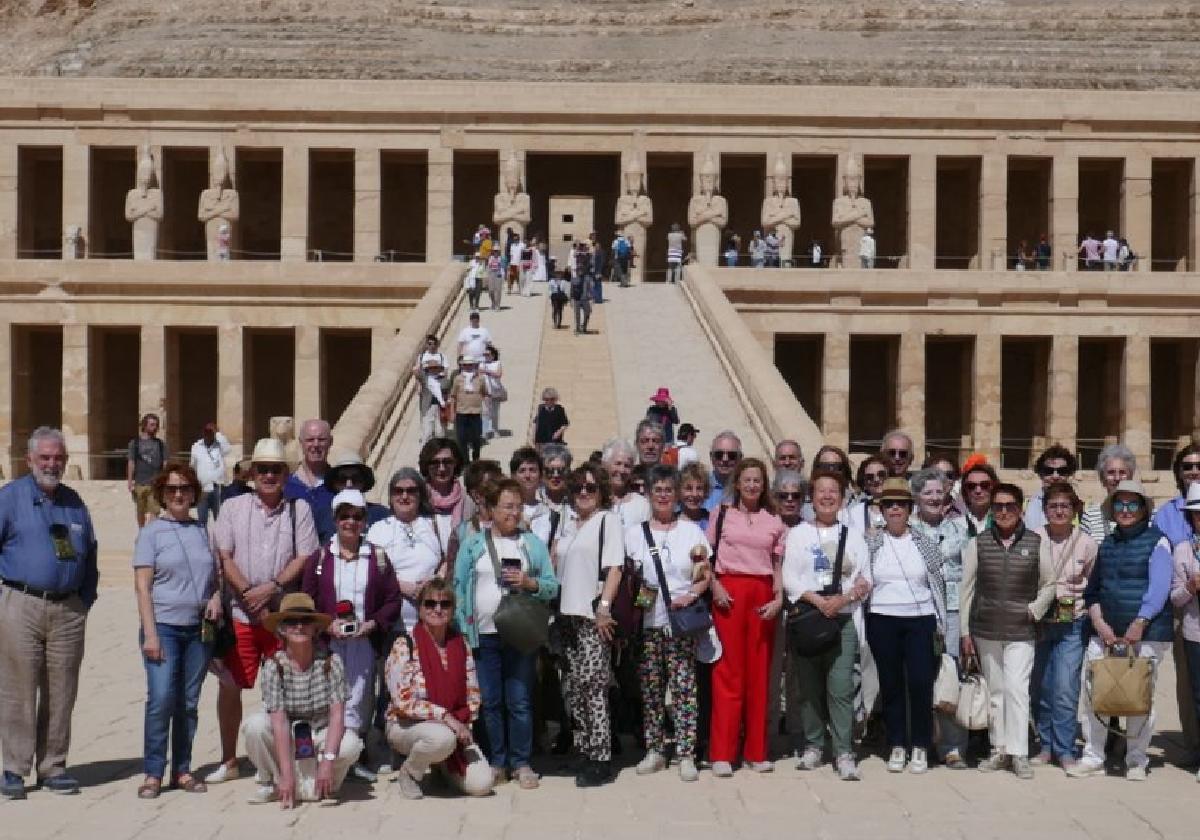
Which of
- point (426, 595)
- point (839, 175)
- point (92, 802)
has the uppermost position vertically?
point (839, 175)

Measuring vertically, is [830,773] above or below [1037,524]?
below

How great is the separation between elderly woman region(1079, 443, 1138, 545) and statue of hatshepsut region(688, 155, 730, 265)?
22.4 meters

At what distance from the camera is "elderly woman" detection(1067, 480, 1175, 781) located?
11016 millimetres

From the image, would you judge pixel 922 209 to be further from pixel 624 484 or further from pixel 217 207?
pixel 624 484

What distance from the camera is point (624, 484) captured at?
11.7 m

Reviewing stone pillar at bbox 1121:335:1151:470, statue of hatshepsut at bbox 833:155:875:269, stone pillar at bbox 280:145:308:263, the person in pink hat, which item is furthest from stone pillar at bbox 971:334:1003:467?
the person in pink hat

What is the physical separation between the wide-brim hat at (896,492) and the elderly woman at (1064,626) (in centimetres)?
85

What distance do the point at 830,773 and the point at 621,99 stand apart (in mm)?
25960

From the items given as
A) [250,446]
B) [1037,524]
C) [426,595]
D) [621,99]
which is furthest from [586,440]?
[621,99]

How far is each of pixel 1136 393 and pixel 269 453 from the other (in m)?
24.4

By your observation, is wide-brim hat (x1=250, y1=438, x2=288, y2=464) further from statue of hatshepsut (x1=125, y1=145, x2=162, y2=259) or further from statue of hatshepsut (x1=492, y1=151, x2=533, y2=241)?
statue of hatshepsut (x1=125, y1=145, x2=162, y2=259)

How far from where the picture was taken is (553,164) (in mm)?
39719

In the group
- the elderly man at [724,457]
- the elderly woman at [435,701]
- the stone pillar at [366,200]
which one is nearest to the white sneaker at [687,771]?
the elderly woman at [435,701]

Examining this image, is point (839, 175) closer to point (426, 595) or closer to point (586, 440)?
point (586, 440)
